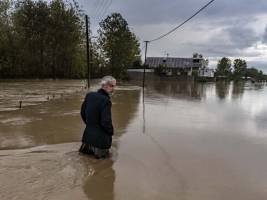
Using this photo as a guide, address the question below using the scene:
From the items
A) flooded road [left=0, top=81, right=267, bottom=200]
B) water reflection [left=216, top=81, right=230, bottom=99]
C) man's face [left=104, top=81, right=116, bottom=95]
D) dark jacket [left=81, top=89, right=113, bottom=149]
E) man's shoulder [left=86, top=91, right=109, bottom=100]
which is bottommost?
water reflection [left=216, top=81, right=230, bottom=99]

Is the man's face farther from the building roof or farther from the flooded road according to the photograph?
the building roof

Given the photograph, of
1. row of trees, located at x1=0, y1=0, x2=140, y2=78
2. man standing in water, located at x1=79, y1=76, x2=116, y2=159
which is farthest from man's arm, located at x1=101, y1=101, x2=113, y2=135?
row of trees, located at x1=0, y1=0, x2=140, y2=78

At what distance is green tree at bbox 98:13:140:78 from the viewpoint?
2606 inches

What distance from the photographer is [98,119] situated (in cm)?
703

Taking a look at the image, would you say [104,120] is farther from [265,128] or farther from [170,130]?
[265,128]

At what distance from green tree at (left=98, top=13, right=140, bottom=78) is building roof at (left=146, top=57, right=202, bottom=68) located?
122 ft

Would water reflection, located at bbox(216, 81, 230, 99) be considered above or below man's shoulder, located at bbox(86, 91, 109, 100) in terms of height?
below

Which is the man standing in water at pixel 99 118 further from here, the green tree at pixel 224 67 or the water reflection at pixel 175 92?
the green tree at pixel 224 67

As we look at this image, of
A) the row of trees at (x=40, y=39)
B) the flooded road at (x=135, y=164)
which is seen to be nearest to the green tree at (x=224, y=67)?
the row of trees at (x=40, y=39)

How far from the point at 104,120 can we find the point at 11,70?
5149 cm

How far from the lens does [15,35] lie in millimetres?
57219

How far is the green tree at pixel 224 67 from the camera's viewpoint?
123062mm

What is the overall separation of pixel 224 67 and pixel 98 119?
120m

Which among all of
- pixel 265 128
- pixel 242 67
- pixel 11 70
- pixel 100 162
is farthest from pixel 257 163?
pixel 242 67
